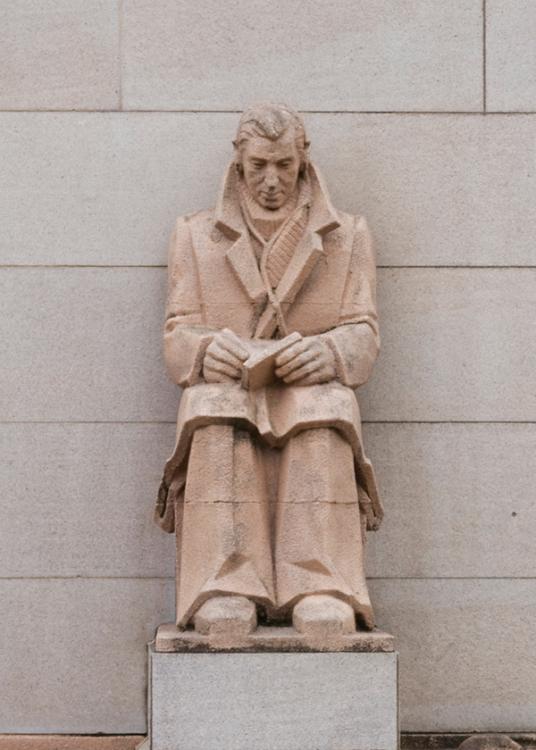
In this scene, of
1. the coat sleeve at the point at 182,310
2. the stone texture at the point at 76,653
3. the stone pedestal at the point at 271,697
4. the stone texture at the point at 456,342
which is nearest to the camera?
the stone pedestal at the point at 271,697

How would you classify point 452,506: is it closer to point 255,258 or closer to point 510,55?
point 255,258

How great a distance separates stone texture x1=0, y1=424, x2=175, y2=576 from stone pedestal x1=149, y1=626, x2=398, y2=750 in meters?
1.42

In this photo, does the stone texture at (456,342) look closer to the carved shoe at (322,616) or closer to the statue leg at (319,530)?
the statue leg at (319,530)

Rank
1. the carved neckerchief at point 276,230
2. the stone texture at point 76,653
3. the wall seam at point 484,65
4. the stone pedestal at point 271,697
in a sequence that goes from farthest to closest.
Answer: the wall seam at point 484,65 < the stone texture at point 76,653 < the carved neckerchief at point 276,230 < the stone pedestal at point 271,697

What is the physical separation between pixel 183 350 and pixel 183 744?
1.93 meters

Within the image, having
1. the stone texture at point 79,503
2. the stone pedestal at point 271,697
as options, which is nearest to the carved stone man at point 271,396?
the stone pedestal at point 271,697

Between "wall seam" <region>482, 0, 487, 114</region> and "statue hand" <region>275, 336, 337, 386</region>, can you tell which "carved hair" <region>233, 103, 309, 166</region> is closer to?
"statue hand" <region>275, 336, 337, 386</region>

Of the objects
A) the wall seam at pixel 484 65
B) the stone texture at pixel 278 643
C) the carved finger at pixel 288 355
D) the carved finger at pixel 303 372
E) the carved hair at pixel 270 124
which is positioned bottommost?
the stone texture at pixel 278 643

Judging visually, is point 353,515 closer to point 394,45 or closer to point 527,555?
point 527,555

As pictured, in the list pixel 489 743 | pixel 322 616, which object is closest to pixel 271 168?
pixel 322 616

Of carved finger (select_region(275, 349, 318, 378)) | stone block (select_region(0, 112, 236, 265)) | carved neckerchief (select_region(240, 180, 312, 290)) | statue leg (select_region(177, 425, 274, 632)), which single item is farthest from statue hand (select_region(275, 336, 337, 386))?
stone block (select_region(0, 112, 236, 265))

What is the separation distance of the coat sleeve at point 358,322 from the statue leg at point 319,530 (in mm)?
443

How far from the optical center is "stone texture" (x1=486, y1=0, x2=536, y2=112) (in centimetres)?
916

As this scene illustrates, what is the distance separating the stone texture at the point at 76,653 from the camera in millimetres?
8812
